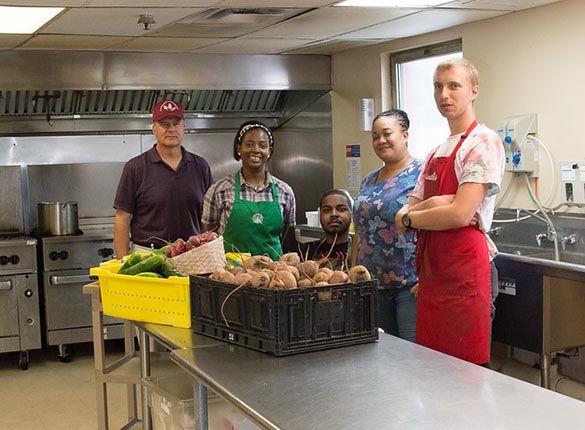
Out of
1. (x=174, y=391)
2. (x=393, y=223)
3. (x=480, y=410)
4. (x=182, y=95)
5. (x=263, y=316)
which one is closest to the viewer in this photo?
(x=480, y=410)

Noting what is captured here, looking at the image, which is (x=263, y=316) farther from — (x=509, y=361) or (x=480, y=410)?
(x=509, y=361)

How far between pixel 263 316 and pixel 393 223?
4.08ft

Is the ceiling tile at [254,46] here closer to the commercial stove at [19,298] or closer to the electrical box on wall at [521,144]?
the electrical box on wall at [521,144]

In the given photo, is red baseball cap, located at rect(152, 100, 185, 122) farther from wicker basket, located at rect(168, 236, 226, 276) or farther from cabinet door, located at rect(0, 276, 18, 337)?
cabinet door, located at rect(0, 276, 18, 337)

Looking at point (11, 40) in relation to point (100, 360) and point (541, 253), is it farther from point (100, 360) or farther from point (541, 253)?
point (541, 253)

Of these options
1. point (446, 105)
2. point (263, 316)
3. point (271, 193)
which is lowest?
point (263, 316)

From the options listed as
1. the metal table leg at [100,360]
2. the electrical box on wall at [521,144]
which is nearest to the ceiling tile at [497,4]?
the electrical box on wall at [521,144]

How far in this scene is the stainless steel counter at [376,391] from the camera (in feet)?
5.99

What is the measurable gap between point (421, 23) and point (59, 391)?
3187mm

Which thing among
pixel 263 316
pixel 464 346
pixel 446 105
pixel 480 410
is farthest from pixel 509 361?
pixel 480 410

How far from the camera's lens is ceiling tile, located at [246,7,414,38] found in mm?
4465

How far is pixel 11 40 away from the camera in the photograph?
204 inches

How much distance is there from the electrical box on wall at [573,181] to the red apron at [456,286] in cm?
132

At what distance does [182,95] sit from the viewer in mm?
6910
